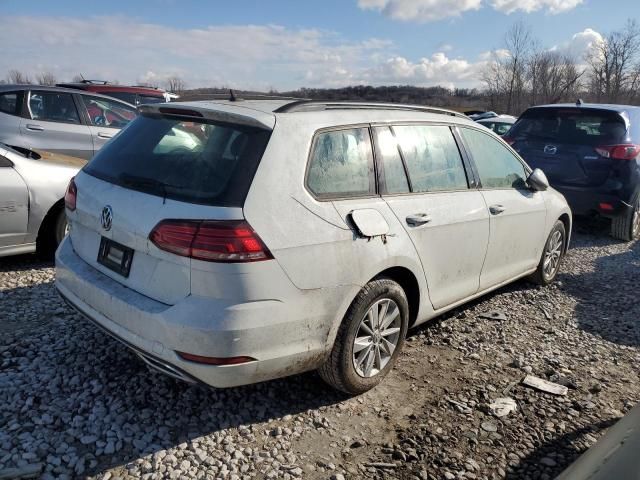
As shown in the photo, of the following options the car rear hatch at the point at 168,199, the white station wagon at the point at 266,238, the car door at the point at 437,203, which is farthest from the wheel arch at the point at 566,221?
the car rear hatch at the point at 168,199

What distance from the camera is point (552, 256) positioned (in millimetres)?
5449

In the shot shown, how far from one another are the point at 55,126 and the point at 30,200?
3676 mm

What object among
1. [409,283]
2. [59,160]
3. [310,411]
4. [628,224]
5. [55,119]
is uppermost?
[55,119]

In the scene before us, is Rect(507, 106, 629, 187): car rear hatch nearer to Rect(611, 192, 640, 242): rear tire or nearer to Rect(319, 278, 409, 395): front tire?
Rect(611, 192, 640, 242): rear tire

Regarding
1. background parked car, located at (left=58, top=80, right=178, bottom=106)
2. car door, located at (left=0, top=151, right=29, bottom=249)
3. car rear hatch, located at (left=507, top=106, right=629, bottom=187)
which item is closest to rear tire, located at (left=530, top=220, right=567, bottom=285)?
car rear hatch, located at (left=507, top=106, right=629, bottom=187)

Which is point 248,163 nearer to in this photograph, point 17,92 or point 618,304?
point 618,304

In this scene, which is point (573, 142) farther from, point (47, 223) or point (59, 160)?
point (47, 223)

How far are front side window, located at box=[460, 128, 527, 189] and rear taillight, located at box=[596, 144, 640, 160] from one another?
2.89 meters

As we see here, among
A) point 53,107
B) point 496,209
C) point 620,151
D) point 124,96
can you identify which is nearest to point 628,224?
point 620,151

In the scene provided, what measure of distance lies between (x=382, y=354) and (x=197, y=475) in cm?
132

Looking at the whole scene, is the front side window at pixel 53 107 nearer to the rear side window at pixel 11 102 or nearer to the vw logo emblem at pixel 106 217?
the rear side window at pixel 11 102

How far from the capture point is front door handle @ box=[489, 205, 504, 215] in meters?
4.10

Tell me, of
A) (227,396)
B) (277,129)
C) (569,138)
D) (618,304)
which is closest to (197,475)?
(227,396)

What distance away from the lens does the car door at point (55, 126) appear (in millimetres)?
7742
